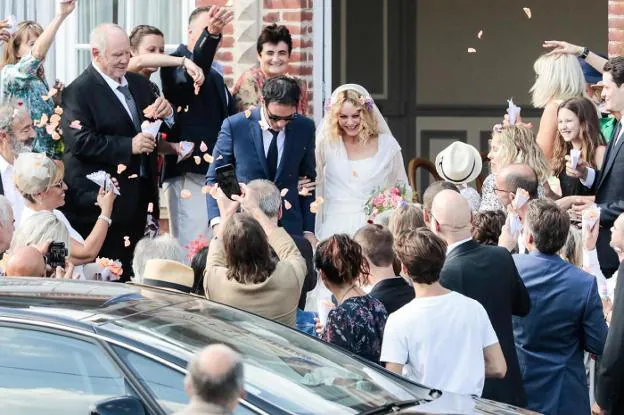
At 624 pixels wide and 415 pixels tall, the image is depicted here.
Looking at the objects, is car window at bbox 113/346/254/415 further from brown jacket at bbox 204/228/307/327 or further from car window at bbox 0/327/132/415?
brown jacket at bbox 204/228/307/327

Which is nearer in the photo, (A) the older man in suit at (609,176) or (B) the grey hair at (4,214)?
(B) the grey hair at (4,214)

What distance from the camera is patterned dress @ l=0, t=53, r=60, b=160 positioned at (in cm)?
1058

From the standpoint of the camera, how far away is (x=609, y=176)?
9.88m

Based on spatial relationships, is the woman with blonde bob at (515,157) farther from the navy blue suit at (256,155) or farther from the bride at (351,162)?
the navy blue suit at (256,155)

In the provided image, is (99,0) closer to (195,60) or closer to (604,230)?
(195,60)

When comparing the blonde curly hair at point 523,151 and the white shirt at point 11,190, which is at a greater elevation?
the blonde curly hair at point 523,151

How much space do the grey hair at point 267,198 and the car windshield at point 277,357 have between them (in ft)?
6.09

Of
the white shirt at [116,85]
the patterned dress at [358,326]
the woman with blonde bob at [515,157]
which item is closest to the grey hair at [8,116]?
the white shirt at [116,85]

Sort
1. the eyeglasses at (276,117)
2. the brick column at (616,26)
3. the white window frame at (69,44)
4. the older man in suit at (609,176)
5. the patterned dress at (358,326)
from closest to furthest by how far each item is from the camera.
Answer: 1. the patterned dress at (358,326)
2. the older man in suit at (609,176)
3. the eyeglasses at (276,117)
4. the brick column at (616,26)
5. the white window frame at (69,44)

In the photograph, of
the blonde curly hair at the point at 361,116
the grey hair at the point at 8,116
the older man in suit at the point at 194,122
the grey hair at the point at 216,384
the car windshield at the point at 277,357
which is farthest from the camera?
the older man in suit at the point at 194,122

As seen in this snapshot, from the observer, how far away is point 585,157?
10195 millimetres

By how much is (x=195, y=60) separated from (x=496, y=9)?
7533 millimetres

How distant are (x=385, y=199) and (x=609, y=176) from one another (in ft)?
5.12

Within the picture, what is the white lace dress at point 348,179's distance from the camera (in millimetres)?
10516
